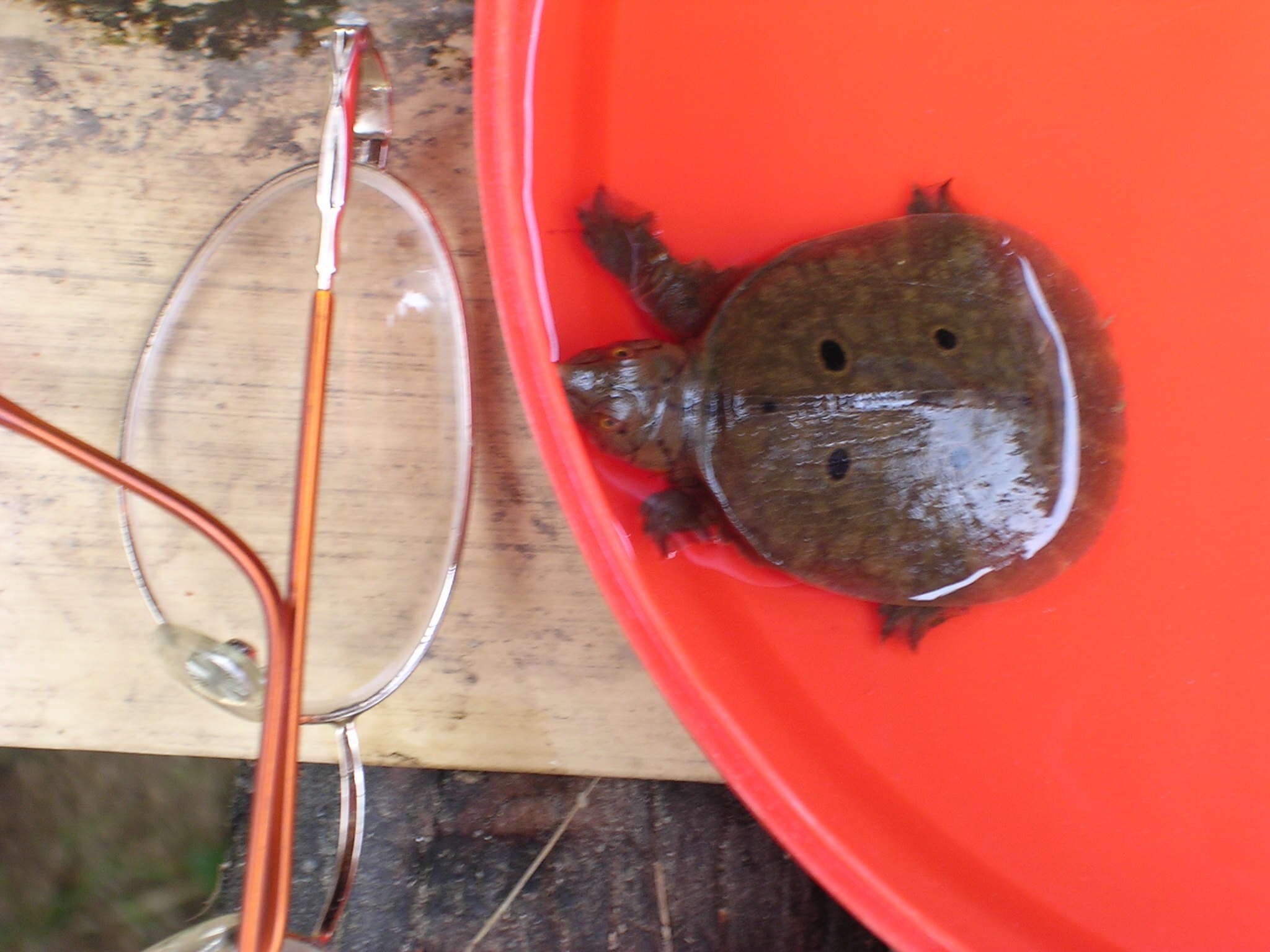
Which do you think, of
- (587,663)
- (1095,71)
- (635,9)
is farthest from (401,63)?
(1095,71)

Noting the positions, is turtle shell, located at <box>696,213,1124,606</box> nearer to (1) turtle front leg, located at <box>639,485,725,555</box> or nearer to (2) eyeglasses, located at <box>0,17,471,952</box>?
(1) turtle front leg, located at <box>639,485,725,555</box>

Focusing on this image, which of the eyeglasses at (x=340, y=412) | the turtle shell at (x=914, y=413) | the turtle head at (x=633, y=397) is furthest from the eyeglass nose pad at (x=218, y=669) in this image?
the turtle shell at (x=914, y=413)

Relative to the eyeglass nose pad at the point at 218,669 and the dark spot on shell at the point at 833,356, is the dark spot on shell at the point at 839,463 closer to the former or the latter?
the dark spot on shell at the point at 833,356

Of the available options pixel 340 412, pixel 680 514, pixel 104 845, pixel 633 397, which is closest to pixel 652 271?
pixel 633 397

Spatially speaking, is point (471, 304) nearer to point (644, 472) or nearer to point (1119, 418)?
point (644, 472)

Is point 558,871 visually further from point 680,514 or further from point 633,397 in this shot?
point 633,397

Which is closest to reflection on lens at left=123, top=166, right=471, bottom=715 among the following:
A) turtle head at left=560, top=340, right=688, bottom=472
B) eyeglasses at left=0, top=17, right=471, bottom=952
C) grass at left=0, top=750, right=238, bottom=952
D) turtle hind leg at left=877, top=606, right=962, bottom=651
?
eyeglasses at left=0, top=17, right=471, bottom=952
